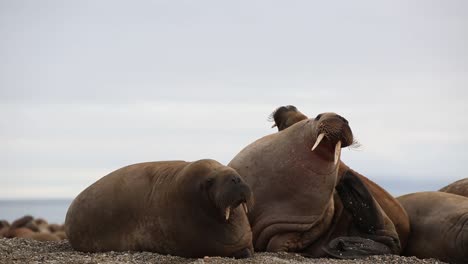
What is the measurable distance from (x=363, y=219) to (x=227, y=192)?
2.19 metres

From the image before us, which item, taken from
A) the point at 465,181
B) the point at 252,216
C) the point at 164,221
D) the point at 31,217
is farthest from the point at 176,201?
the point at 31,217

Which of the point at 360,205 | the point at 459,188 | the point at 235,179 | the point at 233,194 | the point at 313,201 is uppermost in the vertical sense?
the point at 235,179

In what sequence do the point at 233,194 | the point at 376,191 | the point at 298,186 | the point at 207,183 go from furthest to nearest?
the point at 376,191 → the point at 298,186 → the point at 207,183 → the point at 233,194

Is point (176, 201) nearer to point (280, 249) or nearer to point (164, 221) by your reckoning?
point (164, 221)

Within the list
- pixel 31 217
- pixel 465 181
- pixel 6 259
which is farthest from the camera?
pixel 31 217

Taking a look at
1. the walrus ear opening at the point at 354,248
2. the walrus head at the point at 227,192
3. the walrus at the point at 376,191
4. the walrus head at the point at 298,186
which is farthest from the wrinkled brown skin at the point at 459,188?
the walrus head at the point at 227,192

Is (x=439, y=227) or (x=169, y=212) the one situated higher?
(x=169, y=212)

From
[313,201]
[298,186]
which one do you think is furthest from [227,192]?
[313,201]

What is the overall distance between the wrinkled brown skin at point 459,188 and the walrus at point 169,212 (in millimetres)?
4312

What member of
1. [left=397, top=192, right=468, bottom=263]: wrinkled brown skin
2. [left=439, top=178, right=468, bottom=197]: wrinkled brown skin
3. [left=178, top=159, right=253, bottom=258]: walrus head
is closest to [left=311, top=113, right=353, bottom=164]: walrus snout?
[left=178, top=159, right=253, bottom=258]: walrus head

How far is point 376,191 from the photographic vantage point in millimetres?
11117

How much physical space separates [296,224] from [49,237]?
19.4 feet

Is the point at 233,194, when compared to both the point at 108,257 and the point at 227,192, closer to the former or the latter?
the point at 227,192

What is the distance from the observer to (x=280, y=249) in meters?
9.88
